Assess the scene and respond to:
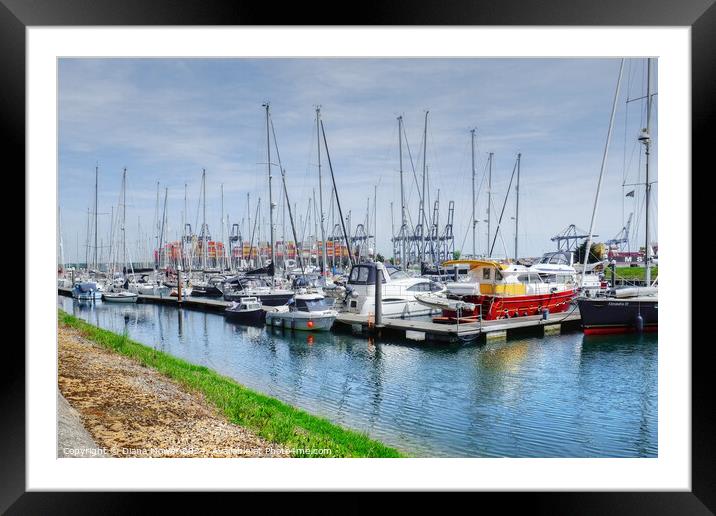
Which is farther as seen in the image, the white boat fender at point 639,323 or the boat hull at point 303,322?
the boat hull at point 303,322

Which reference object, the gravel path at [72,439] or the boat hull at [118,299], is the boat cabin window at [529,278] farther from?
the boat hull at [118,299]

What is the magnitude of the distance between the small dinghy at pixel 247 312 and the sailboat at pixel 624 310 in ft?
24.2

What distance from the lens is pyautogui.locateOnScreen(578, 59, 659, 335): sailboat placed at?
8.41 m

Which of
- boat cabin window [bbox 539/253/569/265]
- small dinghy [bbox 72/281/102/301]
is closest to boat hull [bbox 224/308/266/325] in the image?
small dinghy [bbox 72/281/102/301]

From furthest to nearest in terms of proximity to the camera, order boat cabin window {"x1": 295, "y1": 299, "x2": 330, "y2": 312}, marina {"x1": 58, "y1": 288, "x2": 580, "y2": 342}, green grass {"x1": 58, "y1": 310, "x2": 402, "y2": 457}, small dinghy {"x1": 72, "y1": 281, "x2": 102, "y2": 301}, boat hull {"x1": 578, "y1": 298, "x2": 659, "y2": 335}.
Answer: small dinghy {"x1": 72, "y1": 281, "x2": 102, "y2": 301} → boat cabin window {"x1": 295, "y1": 299, "x2": 330, "y2": 312} → marina {"x1": 58, "y1": 288, "x2": 580, "y2": 342} → boat hull {"x1": 578, "y1": 298, "x2": 659, "y2": 335} → green grass {"x1": 58, "y1": 310, "x2": 402, "y2": 457}

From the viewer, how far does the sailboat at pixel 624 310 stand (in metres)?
8.41

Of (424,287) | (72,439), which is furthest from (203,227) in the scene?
(72,439)

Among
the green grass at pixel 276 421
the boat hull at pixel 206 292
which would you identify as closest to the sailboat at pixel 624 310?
the green grass at pixel 276 421

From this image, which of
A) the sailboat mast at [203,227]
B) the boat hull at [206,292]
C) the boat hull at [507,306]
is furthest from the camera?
the boat hull at [206,292]

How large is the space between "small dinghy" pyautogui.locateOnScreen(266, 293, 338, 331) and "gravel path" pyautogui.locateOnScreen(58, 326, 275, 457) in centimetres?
568

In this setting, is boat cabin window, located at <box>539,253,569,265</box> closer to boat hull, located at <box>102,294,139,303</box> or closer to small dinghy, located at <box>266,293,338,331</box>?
small dinghy, located at <box>266,293,338,331</box>
